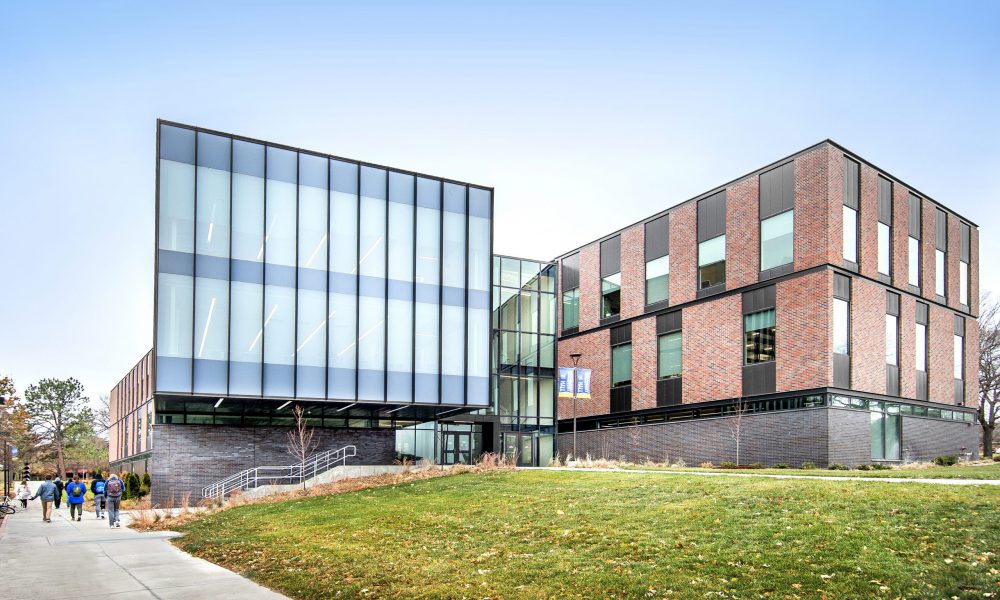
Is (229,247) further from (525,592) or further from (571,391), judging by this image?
(525,592)

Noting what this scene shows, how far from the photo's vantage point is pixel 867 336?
116ft

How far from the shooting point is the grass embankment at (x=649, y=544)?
9750 millimetres

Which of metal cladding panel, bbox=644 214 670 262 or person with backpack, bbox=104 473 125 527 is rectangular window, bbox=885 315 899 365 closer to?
metal cladding panel, bbox=644 214 670 262

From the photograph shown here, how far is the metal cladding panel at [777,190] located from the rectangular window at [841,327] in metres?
4.92

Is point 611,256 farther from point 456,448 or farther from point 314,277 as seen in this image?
point 314,277

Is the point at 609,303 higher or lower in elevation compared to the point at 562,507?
higher

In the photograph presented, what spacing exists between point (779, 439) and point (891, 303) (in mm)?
9365

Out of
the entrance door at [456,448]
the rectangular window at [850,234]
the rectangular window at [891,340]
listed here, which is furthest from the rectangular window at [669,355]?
the entrance door at [456,448]

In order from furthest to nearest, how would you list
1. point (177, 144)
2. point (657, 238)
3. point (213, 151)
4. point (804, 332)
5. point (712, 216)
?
point (657, 238) < point (712, 216) < point (804, 332) < point (213, 151) < point (177, 144)

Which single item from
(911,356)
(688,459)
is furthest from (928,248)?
(688,459)

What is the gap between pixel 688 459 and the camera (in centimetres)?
3922

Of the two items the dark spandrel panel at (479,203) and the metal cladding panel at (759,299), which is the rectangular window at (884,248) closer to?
the metal cladding panel at (759,299)

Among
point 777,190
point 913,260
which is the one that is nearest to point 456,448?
point 777,190

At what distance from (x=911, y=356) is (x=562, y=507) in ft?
95.2
